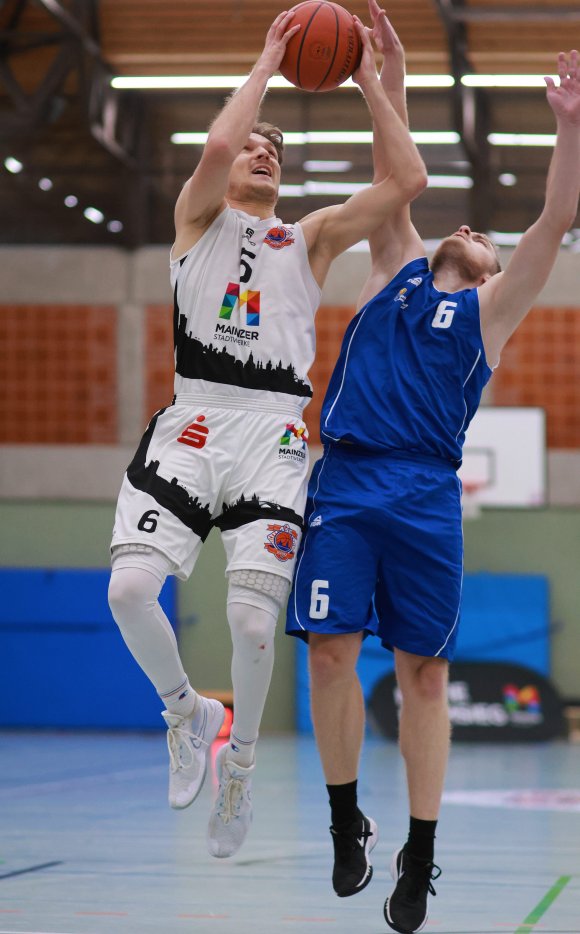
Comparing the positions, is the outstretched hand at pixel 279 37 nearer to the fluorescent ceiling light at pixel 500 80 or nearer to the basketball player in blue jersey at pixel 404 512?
the basketball player in blue jersey at pixel 404 512

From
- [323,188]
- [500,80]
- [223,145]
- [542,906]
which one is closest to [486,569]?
[323,188]

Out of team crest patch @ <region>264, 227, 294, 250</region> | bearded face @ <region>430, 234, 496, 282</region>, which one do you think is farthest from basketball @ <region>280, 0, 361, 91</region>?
bearded face @ <region>430, 234, 496, 282</region>

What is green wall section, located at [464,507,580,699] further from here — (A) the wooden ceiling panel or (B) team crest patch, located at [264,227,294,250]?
(B) team crest patch, located at [264,227,294,250]

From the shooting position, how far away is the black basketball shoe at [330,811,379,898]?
4.29 m

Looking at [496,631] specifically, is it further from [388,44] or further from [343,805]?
[388,44]

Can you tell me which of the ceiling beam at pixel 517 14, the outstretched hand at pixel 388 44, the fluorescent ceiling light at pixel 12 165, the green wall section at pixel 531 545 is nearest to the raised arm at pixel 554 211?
the outstretched hand at pixel 388 44

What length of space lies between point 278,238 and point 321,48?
0.66 metres

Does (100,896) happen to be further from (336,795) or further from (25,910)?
(336,795)

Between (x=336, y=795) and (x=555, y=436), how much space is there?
37.4 ft

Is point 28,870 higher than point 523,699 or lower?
higher

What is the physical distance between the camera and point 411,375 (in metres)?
4.52

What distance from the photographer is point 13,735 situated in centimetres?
1252

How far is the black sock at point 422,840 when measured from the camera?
4.38 meters

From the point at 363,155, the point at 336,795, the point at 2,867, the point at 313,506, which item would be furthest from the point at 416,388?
the point at 363,155
